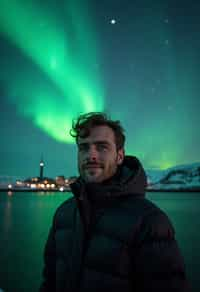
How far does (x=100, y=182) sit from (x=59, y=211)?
860mm

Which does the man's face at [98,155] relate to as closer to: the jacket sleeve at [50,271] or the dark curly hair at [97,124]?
the dark curly hair at [97,124]

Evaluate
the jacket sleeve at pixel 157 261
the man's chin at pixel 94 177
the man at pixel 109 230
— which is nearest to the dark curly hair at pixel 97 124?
the man at pixel 109 230

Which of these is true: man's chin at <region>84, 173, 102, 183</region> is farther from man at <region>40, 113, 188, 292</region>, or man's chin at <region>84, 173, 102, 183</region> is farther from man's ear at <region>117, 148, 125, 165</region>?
man's ear at <region>117, 148, 125, 165</region>

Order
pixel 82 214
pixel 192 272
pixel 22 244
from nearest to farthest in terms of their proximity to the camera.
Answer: pixel 82 214
pixel 192 272
pixel 22 244

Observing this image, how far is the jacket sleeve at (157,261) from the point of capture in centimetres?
230

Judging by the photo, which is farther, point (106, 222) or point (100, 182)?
point (100, 182)

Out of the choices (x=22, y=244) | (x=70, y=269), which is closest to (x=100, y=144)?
(x=70, y=269)

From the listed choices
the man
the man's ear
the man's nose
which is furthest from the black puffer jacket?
the man's nose

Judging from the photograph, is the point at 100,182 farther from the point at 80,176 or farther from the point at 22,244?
the point at 22,244

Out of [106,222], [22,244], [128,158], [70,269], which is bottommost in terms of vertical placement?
[22,244]

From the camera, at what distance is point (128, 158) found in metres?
3.15

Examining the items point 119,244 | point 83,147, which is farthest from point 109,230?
point 83,147

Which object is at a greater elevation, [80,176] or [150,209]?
[80,176]

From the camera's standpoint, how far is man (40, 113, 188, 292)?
7.72 feet
